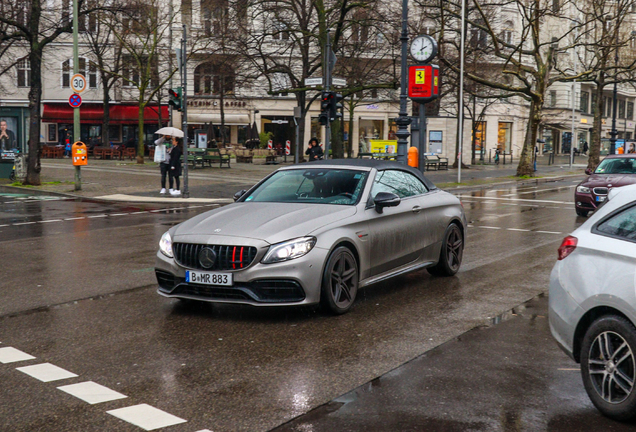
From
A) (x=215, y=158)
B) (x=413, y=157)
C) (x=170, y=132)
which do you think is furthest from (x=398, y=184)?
(x=215, y=158)

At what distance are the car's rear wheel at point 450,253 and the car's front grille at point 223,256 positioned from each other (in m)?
3.27

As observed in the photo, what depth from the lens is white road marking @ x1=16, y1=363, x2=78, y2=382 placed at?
17.4ft

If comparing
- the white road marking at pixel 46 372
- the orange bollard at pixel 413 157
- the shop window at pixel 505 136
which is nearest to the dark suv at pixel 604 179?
the orange bollard at pixel 413 157

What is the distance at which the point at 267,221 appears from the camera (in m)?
7.15

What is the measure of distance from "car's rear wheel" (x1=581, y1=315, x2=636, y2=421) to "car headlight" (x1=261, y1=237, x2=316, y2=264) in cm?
281

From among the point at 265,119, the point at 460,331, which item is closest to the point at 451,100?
the point at 265,119

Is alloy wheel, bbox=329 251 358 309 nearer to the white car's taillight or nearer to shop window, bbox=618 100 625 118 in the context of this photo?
the white car's taillight

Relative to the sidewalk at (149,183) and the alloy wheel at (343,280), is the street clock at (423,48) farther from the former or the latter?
the alloy wheel at (343,280)

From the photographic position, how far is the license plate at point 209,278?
6766 millimetres

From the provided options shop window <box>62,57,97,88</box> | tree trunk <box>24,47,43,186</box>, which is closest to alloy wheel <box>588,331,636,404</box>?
tree trunk <box>24,47,43,186</box>

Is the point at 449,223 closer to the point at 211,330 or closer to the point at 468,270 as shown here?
the point at 468,270

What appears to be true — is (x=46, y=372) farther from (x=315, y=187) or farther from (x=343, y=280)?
(x=315, y=187)

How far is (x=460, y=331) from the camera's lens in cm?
669

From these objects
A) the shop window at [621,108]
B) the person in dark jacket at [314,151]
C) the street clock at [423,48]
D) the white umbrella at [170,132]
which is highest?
the shop window at [621,108]
